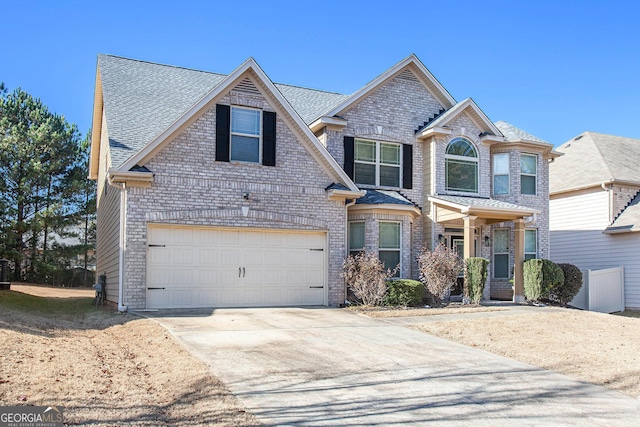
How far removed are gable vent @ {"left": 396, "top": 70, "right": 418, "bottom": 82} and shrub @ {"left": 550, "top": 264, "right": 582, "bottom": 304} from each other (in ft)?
26.7

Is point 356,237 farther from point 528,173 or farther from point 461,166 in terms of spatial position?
point 528,173

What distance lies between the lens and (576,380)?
28.2 feet

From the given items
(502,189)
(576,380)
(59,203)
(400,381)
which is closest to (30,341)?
(400,381)

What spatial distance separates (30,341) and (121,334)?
231cm

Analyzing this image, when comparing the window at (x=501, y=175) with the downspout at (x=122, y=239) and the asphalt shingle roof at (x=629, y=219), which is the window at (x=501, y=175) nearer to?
the asphalt shingle roof at (x=629, y=219)

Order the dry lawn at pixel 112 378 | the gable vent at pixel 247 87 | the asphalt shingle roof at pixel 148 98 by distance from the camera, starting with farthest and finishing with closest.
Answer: the asphalt shingle roof at pixel 148 98
the gable vent at pixel 247 87
the dry lawn at pixel 112 378

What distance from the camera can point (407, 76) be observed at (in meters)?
20.1

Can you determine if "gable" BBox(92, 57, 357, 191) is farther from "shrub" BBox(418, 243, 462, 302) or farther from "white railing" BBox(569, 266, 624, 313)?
"white railing" BBox(569, 266, 624, 313)

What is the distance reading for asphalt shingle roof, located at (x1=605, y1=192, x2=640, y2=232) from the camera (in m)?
21.4

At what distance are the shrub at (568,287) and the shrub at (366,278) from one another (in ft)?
20.8

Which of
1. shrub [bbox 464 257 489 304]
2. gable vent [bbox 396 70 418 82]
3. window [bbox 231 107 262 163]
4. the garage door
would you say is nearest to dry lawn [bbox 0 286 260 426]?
the garage door

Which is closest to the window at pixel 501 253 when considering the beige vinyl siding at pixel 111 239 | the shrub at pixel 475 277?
the shrub at pixel 475 277

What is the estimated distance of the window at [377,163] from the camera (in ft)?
62.9

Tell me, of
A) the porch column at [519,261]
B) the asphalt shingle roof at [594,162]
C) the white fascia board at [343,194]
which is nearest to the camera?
the white fascia board at [343,194]
